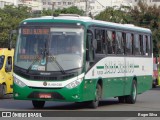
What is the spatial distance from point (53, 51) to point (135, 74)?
7020mm

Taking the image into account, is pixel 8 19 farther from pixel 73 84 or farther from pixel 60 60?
pixel 73 84

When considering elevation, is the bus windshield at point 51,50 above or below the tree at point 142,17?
above

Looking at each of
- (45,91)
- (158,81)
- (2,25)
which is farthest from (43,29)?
(2,25)

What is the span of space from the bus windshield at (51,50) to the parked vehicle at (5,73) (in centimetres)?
776

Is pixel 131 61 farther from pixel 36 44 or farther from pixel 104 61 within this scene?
pixel 36 44

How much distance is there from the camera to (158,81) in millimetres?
46000

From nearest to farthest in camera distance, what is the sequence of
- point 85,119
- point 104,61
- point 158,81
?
point 85,119, point 104,61, point 158,81

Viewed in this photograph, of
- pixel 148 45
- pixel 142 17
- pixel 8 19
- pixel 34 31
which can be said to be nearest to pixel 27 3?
Answer: pixel 8 19

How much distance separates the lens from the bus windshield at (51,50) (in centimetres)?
2075

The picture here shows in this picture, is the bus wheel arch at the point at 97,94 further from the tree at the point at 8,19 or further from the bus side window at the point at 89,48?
the tree at the point at 8,19

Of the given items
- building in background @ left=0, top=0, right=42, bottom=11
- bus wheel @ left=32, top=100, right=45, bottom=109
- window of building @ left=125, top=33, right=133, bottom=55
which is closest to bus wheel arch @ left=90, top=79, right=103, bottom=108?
bus wheel @ left=32, top=100, right=45, bottom=109

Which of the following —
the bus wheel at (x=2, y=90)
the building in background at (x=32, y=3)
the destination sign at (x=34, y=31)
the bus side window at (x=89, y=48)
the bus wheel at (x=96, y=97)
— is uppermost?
the destination sign at (x=34, y=31)

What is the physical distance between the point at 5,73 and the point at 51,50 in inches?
343

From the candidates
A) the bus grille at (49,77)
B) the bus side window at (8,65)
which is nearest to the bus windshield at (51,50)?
the bus grille at (49,77)
